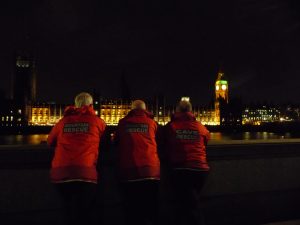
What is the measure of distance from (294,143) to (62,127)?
343cm

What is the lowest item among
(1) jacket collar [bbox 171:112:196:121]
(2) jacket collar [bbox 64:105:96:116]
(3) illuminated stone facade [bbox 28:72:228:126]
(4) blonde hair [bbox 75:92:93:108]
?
(1) jacket collar [bbox 171:112:196:121]

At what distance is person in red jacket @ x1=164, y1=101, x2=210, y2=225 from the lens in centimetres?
469

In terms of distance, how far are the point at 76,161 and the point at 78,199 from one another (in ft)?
1.34

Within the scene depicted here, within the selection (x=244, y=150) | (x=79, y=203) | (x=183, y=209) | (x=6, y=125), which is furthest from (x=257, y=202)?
(x=6, y=125)

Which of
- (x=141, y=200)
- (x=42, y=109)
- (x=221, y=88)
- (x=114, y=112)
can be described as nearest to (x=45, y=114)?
(x=42, y=109)

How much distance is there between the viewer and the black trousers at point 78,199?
164 inches

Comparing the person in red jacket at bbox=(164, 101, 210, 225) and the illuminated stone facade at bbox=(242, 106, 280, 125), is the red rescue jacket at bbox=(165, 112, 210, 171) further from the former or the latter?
the illuminated stone facade at bbox=(242, 106, 280, 125)

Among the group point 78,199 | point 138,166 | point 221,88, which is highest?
point 221,88

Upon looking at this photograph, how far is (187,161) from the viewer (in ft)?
15.3

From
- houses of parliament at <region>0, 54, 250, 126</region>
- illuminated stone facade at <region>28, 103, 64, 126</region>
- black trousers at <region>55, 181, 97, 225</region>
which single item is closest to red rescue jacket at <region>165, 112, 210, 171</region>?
black trousers at <region>55, 181, 97, 225</region>

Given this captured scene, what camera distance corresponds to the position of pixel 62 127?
4254 millimetres

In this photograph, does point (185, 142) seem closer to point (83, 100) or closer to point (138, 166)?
point (138, 166)

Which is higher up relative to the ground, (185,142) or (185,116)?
(185,116)

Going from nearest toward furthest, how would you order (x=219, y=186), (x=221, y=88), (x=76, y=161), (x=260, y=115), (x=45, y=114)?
(x=76, y=161)
(x=219, y=186)
(x=45, y=114)
(x=221, y=88)
(x=260, y=115)
